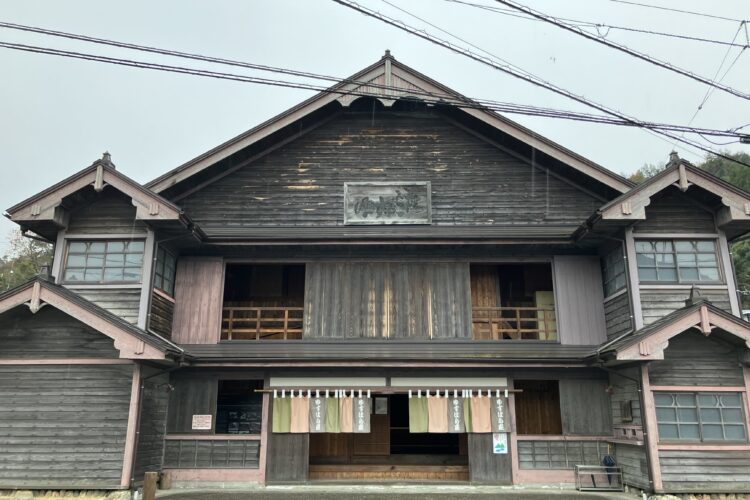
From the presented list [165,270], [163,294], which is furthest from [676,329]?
[165,270]

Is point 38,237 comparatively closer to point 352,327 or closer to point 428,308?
point 352,327

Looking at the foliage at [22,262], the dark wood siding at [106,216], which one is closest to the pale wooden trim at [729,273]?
the dark wood siding at [106,216]

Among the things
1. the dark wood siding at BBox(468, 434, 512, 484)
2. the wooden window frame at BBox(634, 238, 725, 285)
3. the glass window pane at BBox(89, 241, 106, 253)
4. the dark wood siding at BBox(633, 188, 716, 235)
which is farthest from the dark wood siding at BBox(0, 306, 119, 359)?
the dark wood siding at BBox(633, 188, 716, 235)

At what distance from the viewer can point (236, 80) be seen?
10078 mm

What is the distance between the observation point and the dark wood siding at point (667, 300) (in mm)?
13898

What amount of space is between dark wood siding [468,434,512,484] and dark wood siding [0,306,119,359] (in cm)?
935

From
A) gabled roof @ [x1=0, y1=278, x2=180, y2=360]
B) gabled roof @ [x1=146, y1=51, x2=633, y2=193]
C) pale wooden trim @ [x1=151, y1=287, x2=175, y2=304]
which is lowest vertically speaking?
gabled roof @ [x1=0, y1=278, x2=180, y2=360]

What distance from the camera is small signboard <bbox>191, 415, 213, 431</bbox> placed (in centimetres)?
1462

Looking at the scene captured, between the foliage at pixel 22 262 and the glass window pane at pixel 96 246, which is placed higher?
the foliage at pixel 22 262

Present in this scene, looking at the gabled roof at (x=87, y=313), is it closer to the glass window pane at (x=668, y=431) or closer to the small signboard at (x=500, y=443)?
the small signboard at (x=500, y=443)

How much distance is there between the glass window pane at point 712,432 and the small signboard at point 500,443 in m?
4.63

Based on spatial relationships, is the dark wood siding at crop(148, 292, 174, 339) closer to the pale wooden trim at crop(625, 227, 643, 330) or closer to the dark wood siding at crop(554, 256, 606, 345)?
the dark wood siding at crop(554, 256, 606, 345)

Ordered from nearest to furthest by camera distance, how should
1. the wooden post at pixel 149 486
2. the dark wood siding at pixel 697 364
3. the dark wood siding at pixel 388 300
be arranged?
1. the wooden post at pixel 149 486
2. the dark wood siding at pixel 697 364
3. the dark wood siding at pixel 388 300

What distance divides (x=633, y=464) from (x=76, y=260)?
15.1 m
